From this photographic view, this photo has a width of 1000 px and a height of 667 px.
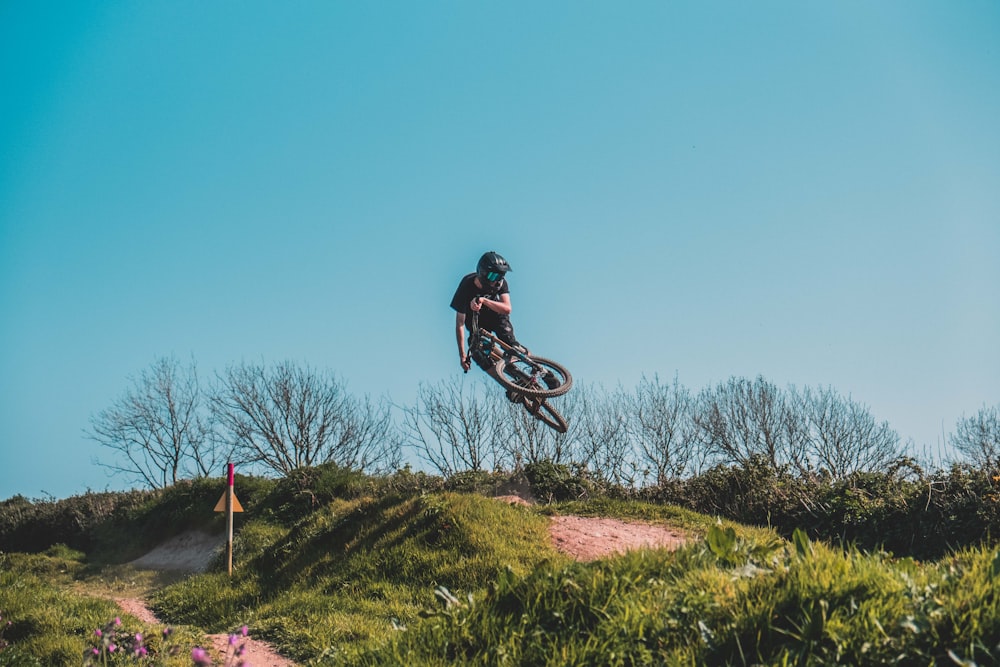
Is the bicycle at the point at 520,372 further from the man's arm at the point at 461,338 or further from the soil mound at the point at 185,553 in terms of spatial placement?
the soil mound at the point at 185,553

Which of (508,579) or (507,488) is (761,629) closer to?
(508,579)

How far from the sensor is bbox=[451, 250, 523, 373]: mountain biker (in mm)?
11766

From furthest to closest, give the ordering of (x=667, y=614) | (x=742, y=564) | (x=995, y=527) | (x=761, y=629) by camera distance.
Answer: (x=995, y=527) < (x=742, y=564) < (x=667, y=614) < (x=761, y=629)

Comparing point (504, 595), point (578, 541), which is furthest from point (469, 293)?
point (504, 595)

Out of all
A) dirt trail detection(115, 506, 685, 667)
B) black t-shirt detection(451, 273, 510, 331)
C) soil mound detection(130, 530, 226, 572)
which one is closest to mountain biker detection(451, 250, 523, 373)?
black t-shirt detection(451, 273, 510, 331)

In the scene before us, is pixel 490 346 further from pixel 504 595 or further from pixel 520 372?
pixel 504 595

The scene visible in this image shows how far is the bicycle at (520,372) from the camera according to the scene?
12102 mm

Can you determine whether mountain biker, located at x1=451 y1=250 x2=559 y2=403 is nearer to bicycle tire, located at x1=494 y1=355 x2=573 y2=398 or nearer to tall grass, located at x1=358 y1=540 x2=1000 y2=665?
bicycle tire, located at x1=494 y1=355 x2=573 y2=398

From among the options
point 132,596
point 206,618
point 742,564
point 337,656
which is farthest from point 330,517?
point 742,564

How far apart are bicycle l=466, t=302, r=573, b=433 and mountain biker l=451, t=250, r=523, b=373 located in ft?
0.30

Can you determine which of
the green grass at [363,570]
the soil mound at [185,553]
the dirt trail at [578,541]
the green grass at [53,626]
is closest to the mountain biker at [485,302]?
the green grass at [363,570]

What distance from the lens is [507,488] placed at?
1738 centimetres

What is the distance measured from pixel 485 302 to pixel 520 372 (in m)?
1.41

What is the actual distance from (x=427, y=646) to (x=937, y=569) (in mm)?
3325
